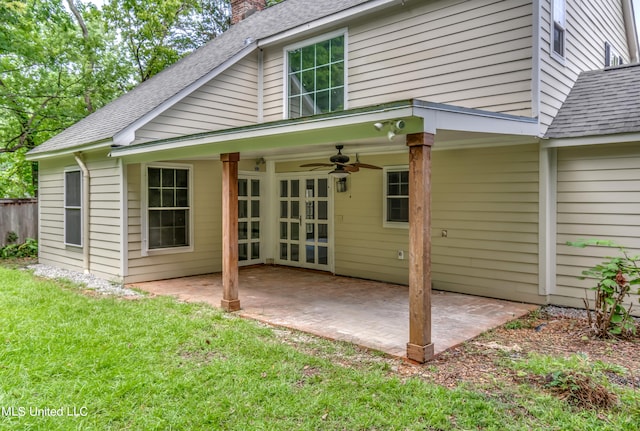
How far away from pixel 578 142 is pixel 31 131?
14500 mm

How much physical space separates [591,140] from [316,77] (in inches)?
193

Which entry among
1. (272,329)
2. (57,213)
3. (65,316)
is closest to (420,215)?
(272,329)

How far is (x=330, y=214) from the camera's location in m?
8.77

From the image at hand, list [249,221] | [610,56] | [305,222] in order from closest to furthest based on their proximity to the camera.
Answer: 1. [610,56]
2. [305,222]
3. [249,221]

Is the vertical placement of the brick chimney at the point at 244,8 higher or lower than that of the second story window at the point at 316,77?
higher

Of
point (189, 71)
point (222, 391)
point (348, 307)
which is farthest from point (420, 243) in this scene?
point (189, 71)

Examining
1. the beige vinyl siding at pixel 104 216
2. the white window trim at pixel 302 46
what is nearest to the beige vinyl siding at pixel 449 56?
the white window trim at pixel 302 46

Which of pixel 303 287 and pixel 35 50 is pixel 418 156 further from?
pixel 35 50

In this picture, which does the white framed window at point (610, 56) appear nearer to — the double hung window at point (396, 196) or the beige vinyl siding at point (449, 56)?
the beige vinyl siding at point (449, 56)

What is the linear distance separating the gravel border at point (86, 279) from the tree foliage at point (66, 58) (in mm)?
5706

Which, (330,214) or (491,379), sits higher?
(330,214)

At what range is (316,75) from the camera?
8656mm

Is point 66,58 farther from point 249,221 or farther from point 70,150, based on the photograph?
point 249,221

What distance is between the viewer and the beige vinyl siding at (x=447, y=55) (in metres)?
6.08
